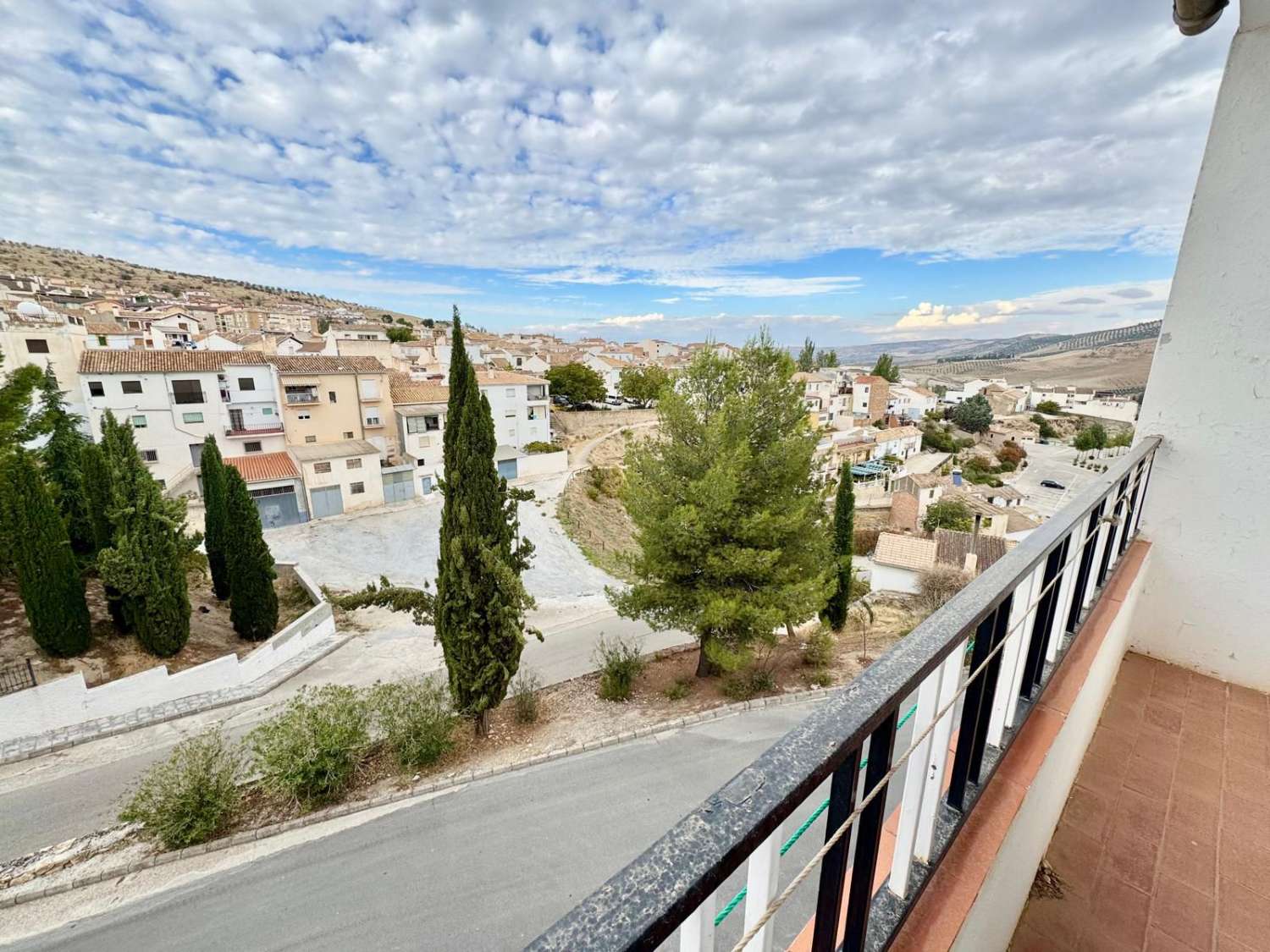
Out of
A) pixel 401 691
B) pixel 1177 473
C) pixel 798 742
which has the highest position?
pixel 798 742

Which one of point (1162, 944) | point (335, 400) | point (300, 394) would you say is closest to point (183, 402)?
point (300, 394)

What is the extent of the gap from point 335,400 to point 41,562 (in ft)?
55.5

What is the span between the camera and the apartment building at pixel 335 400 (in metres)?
24.1

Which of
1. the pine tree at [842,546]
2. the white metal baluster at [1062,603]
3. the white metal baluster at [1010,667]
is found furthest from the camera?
the pine tree at [842,546]

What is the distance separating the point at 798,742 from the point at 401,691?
8.97m

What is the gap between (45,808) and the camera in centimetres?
730

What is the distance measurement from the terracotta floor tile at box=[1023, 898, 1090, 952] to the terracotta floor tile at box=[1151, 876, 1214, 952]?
0.72ft

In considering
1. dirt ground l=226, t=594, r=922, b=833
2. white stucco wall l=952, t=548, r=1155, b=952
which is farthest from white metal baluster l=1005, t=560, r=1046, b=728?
dirt ground l=226, t=594, r=922, b=833

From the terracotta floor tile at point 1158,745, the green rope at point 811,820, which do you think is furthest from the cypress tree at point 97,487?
the terracotta floor tile at point 1158,745

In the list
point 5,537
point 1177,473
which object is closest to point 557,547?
point 5,537

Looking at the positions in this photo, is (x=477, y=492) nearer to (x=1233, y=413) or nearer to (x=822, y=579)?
(x=822, y=579)

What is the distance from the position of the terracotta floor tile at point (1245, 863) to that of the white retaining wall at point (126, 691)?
1321cm

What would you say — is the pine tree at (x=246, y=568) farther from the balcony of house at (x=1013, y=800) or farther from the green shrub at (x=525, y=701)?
the balcony of house at (x=1013, y=800)

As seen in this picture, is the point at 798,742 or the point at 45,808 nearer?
the point at 798,742
